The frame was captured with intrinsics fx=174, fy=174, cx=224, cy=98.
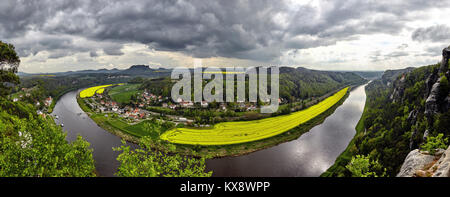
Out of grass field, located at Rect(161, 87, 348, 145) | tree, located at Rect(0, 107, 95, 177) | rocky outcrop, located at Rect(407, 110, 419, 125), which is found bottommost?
grass field, located at Rect(161, 87, 348, 145)

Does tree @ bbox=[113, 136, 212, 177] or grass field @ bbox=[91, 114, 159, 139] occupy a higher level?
tree @ bbox=[113, 136, 212, 177]

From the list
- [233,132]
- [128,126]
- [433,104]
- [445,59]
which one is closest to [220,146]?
[233,132]

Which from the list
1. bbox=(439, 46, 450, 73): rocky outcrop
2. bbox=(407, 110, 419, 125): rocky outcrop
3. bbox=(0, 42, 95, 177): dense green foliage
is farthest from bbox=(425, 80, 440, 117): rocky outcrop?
bbox=(0, 42, 95, 177): dense green foliage

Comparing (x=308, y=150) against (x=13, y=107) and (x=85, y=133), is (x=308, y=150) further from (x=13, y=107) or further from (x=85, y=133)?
(x=85, y=133)

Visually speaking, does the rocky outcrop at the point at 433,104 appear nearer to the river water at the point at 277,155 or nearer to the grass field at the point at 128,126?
the river water at the point at 277,155

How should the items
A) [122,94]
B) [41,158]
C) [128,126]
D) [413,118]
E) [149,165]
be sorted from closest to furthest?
[149,165] < [41,158] < [413,118] < [128,126] < [122,94]

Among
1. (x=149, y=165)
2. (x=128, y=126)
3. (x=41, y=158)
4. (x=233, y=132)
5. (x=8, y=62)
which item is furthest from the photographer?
(x=128, y=126)

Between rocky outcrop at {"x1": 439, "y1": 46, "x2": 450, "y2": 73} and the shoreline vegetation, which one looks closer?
rocky outcrop at {"x1": 439, "y1": 46, "x2": 450, "y2": 73}

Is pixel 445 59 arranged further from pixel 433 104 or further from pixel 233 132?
pixel 233 132

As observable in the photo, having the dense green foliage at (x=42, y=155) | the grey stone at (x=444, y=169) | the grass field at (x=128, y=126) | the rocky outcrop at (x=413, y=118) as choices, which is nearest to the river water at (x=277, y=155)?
the grass field at (x=128, y=126)

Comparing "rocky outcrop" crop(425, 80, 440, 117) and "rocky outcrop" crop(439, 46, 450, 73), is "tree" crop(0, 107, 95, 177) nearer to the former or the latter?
"rocky outcrop" crop(425, 80, 440, 117)

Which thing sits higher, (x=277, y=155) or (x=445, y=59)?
(x=445, y=59)
